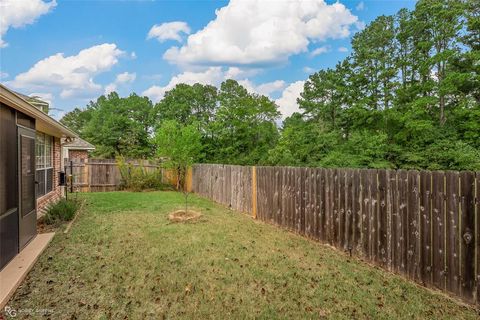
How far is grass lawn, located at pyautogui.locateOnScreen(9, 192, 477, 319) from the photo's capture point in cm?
304

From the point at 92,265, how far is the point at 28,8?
21.2ft

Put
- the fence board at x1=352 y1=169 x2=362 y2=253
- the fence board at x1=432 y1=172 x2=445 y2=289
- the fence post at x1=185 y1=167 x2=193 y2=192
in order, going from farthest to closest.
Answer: the fence post at x1=185 y1=167 x2=193 y2=192, the fence board at x1=352 y1=169 x2=362 y2=253, the fence board at x1=432 y1=172 x2=445 y2=289

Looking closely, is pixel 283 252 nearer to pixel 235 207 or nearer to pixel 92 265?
pixel 92 265

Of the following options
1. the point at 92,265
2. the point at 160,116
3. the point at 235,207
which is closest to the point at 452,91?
the point at 235,207

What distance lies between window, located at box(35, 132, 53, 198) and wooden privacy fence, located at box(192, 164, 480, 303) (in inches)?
257

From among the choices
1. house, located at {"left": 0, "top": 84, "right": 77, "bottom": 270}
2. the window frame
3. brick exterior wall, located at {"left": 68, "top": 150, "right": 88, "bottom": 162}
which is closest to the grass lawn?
house, located at {"left": 0, "top": 84, "right": 77, "bottom": 270}

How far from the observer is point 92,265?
4301mm

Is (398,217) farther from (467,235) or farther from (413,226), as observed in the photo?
(467,235)

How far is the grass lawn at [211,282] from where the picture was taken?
3.04 metres

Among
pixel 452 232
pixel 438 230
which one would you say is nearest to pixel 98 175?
pixel 438 230

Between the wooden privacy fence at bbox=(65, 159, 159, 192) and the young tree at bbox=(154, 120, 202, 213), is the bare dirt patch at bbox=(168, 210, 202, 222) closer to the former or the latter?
the young tree at bbox=(154, 120, 202, 213)

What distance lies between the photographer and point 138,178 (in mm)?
14336

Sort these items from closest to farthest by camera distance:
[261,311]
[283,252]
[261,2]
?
[261,311], [283,252], [261,2]

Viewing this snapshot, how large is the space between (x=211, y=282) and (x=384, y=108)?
1805 cm
